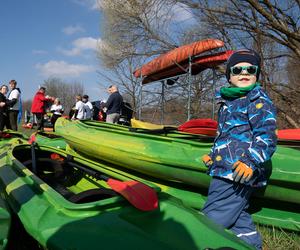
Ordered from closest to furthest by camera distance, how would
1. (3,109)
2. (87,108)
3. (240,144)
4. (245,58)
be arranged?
(240,144), (245,58), (3,109), (87,108)

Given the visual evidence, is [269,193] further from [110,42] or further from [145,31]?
[110,42]

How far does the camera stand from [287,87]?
1141 cm

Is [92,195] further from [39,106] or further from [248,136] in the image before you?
[39,106]

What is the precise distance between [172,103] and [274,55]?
5.02 m

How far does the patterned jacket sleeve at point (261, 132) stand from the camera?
2369 millimetres

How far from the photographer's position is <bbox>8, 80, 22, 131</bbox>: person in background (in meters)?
10.5

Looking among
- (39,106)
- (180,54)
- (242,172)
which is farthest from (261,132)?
(39,106)

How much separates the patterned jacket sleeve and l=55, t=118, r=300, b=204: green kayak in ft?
2.03

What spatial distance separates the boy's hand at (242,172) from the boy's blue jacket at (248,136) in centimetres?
3

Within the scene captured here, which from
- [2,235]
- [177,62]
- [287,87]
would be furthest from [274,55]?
[2,235]

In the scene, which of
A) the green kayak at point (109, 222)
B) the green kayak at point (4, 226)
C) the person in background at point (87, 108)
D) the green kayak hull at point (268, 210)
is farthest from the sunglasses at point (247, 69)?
the person in background at point (87, 108)

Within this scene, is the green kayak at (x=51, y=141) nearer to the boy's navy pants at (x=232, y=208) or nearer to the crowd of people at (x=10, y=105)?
the boy's navy pants at (x=232, y=208)

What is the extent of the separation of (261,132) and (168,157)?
117 centimetres

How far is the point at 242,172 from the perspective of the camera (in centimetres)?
234
